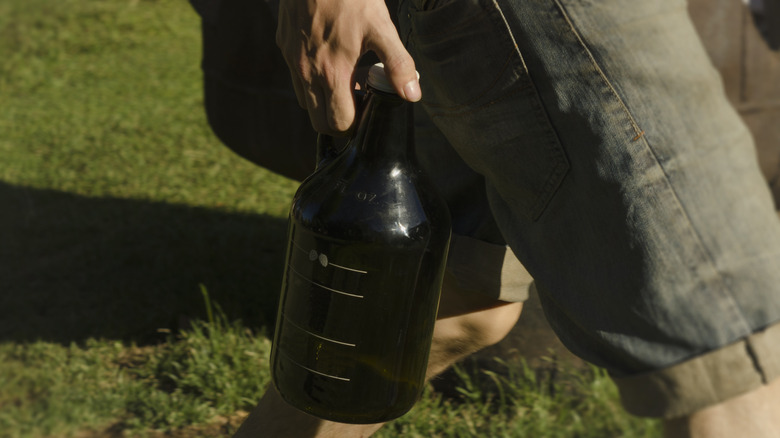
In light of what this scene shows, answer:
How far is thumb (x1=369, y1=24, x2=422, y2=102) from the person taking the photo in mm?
1488

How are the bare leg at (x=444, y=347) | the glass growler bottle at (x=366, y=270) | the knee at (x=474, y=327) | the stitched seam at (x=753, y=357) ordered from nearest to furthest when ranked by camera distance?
the stitched seam at (x=753, y=357) → the glass growler bottle at (x=366, y=270) → the bare leg at (x=444, y=347) → the knee at (x=474, y=327)

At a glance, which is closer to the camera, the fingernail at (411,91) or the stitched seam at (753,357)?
the stitched seam at (753,357)

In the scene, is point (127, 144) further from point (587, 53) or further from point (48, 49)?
point (587, 53)

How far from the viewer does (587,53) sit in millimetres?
1397

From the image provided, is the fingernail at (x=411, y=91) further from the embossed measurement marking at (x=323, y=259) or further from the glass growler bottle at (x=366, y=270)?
the embossed measurement marking at (x=323, y=259)

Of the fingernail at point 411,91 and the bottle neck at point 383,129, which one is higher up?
the fingernail at point 411,91

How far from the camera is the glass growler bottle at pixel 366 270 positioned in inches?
63.7

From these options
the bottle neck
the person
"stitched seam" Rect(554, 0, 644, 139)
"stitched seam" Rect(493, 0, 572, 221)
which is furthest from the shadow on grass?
"stitched seam" Rect(554, 0, 644, 139)

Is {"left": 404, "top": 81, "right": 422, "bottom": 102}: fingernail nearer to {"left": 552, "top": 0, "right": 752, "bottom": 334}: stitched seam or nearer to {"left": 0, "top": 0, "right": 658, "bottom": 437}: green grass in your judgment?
{"left": 552, "top": 0, "right": 752, "bottom": 334}: stitched seam

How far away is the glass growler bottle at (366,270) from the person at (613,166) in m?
0.09

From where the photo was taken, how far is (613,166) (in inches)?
54.7

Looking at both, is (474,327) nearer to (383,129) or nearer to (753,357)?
(383,129)

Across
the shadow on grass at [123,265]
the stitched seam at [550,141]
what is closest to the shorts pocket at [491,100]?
the stitched seam at [550,141]

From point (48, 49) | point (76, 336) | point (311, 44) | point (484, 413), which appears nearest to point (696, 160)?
point (311, 44)
